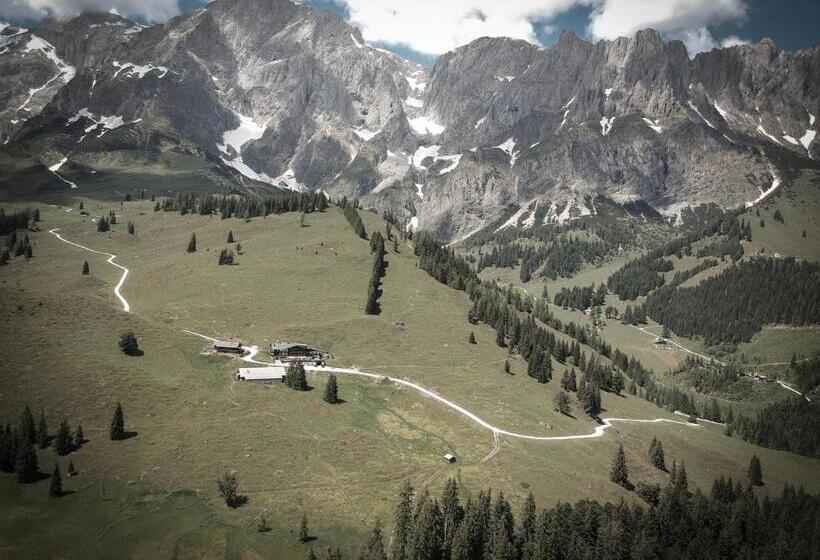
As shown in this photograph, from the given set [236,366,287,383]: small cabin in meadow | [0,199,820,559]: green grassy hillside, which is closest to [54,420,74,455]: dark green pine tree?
[0,199,820,559]: green grassy hillside

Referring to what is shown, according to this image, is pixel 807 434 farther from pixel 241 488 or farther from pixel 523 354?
pixel 241 488

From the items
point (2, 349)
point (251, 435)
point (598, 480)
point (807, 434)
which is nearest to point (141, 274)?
point (2, 349)

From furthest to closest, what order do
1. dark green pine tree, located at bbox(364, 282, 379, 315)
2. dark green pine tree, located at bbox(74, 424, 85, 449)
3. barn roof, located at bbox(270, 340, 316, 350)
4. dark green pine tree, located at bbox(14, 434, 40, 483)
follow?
dark green pine tree, located at bbox(364, 282, 379, 315), barn roof, located at bbox(270, 340, 316, 350), dark green pine tree, located at bbox(74, 424, 85, 449), dark green pine tree, located at bbox(14, 434, 40, 483)

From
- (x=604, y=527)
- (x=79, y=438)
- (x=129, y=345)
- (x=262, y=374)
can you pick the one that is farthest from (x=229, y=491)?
(x=604, y=527)

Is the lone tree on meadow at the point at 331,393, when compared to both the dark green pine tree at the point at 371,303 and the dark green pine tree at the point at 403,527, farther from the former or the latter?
the dark green pine tree at the point at 371,303

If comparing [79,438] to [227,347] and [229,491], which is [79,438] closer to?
[229,491]

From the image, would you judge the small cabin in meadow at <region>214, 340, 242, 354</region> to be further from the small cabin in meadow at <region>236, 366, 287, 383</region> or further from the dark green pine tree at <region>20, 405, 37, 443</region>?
the dark green pine tree at <region>20, 405, 37, 443</region>

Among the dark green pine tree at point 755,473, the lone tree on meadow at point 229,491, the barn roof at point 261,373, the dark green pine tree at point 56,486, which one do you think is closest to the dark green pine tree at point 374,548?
the lone tree on meadow at point 229,491
